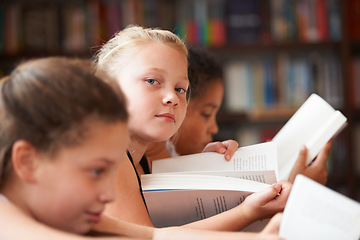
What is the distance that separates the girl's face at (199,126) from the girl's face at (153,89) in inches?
13.9

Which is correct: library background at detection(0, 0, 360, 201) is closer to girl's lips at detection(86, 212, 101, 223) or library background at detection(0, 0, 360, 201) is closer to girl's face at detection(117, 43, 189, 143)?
girl's face at detection(117, 43, 189, 143)

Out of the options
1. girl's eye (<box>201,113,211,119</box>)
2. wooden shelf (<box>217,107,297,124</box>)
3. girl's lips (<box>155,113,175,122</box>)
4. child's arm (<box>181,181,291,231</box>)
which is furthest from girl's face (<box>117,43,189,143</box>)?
wooden shelf (<box>217,107,297,124</box>)

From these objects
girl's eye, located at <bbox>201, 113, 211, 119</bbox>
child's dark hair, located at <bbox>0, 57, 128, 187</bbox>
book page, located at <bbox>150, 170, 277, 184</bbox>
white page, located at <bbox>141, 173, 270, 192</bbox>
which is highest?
child's dark hair, located at <bbox>0, 57, 128, 187</bbox>

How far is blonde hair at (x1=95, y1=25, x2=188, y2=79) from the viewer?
966mm

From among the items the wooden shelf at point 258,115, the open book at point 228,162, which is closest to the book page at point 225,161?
the open book at point 228,162

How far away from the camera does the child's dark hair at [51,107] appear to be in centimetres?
46

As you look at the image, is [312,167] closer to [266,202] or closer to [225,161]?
[225,161]

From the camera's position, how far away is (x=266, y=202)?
0.73 m

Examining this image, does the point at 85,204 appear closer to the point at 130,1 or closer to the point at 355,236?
the point at 355,236

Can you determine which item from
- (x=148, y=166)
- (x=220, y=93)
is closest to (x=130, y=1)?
(x=220, y=93)

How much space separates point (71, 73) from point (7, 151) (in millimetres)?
112

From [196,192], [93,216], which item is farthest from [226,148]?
[93,216]

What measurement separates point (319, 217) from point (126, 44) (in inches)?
23.5

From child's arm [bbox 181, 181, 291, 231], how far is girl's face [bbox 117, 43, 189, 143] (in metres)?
0.26
